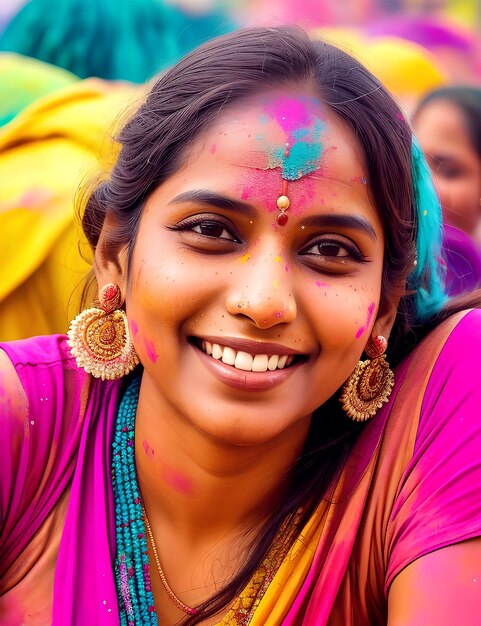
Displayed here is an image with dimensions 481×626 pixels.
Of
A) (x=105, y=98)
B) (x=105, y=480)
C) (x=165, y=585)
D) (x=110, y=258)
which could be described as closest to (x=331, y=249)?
(x=110, y=258)

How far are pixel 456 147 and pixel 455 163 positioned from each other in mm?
85

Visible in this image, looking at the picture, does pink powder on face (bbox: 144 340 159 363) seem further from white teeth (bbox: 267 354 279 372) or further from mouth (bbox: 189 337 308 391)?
white teeth (bbox: 267 354 279 372)

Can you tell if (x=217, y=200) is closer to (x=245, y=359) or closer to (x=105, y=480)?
(x=245, y=359)

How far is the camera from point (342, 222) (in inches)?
76.2

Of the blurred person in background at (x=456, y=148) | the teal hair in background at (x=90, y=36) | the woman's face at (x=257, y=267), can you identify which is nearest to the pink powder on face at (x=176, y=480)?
the woman's face at (x=257, y=267)

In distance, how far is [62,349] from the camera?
2.26m

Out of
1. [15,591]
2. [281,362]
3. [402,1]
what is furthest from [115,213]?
[402,1]

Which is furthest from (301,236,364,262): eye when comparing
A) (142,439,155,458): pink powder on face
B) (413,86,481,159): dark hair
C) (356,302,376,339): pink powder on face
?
(413,86,481,159): dark hair

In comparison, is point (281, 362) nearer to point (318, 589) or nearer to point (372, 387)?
point (372, 387)

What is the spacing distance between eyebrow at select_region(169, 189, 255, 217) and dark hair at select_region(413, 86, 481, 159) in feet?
9.13

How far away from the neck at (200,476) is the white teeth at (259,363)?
0.23 metres

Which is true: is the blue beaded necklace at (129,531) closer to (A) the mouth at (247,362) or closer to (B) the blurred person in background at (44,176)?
(A) the mouth at (247,362)

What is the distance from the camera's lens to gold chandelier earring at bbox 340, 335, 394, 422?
213 centimetres

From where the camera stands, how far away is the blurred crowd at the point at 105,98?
288 centimetres
